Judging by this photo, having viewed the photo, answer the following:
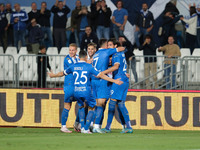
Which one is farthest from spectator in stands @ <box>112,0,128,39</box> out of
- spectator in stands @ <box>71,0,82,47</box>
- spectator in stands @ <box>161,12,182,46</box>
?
spectator in stands @ <box>161,12,182,46</box>

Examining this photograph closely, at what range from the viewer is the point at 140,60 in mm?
Result: 16719

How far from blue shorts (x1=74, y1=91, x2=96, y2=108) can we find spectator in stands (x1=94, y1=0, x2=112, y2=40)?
788cm

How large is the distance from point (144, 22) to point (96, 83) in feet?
24.9

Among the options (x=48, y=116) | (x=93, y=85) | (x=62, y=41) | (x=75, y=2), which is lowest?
(x=48, y=116)

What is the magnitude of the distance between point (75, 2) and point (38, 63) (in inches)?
184

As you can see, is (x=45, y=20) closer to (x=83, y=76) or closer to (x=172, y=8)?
(x=172, y=8)

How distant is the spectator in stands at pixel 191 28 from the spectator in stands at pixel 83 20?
3734 millimetres

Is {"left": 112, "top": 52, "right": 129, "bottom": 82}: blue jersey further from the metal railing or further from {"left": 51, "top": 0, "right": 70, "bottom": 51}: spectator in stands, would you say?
{"left": 51, "top": 0, "right": 70, "bottom": 51}: spectator in stands

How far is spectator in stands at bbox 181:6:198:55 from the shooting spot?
18.9m

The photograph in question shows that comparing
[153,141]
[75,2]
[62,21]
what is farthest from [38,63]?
[153,141]

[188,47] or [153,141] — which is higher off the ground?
[188,47]

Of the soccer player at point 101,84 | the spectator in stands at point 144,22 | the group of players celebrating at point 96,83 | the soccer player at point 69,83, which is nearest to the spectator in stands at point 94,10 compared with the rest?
the spectator in stands at point 144,22

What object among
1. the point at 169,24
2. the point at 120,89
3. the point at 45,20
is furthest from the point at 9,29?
the point at 120,89

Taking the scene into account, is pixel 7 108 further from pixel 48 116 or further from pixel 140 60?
pixel 140 60
